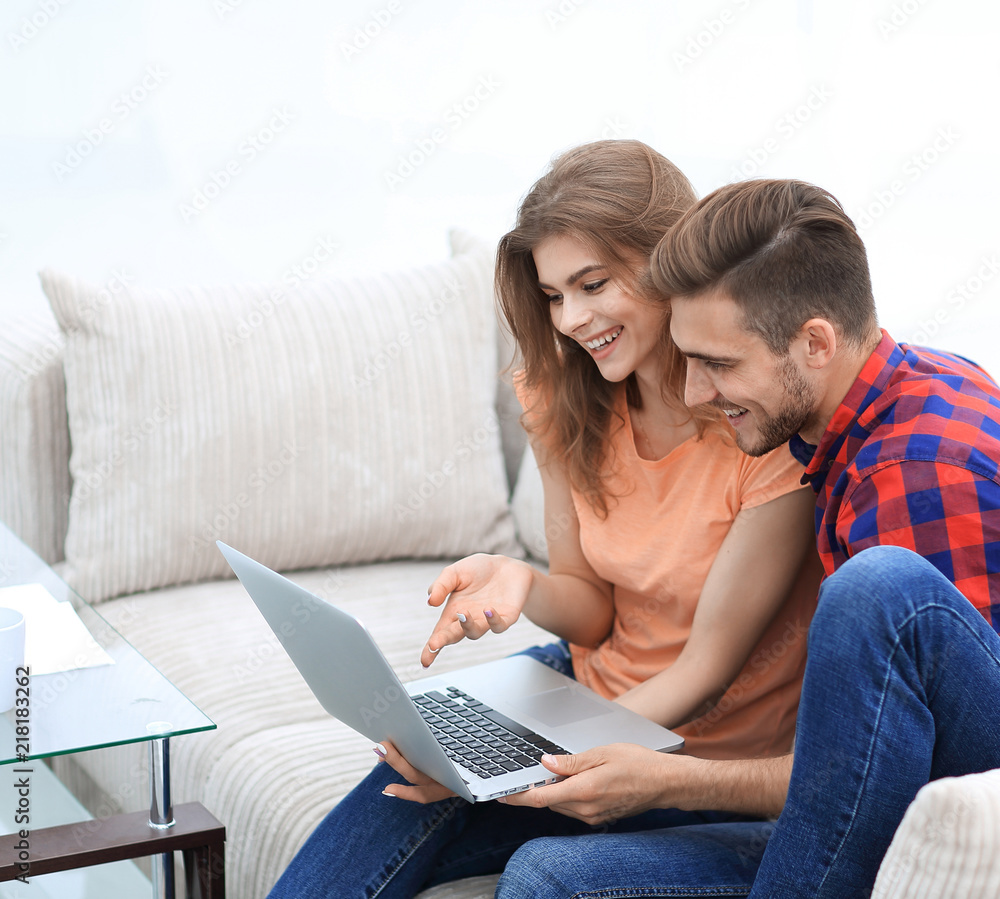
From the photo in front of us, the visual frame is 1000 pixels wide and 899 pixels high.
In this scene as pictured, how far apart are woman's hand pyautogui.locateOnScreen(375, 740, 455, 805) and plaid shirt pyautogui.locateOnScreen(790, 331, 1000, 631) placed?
43 cm

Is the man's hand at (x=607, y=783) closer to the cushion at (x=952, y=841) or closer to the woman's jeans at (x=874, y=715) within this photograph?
the woman's jeans at (x=874, y=715)

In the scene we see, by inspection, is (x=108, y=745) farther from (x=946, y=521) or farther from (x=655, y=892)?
(x=946, y=521)

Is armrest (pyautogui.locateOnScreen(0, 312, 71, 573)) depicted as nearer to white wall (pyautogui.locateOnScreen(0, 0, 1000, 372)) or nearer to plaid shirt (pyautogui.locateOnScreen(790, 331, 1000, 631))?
white wall (pyautogui.locateOnScreen(0, 0, 1000, 372))

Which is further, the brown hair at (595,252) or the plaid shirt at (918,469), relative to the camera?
the brown hair at (595,252)

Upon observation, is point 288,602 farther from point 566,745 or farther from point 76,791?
point 76,791

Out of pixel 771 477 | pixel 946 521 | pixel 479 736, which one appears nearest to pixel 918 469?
pixel 946 521

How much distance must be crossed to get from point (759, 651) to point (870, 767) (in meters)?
0.44

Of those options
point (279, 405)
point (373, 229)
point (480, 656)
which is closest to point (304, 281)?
point (279, 405)

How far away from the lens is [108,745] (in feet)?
3.34

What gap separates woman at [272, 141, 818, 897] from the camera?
109 cm

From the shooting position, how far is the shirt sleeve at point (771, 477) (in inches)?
44.5

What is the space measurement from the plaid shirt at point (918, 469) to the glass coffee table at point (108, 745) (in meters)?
0.63

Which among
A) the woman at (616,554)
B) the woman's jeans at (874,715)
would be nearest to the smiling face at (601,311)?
the woman at (616,554)

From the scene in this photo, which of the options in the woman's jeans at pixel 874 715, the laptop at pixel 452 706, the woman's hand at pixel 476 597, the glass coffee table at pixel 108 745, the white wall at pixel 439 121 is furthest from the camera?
the white wall at pixel 439 121
